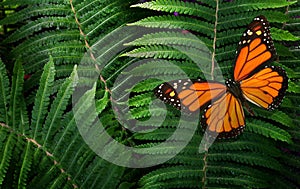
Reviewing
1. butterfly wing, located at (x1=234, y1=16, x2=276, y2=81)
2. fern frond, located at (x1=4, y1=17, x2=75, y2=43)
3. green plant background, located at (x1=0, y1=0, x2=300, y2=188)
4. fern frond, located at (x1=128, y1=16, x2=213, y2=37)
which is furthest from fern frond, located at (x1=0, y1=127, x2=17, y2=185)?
butterfly wing, located at (x1=234, y1=16, x2=276, y2=81)

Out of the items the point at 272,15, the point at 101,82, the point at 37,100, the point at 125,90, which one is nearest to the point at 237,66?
the point at 272,15

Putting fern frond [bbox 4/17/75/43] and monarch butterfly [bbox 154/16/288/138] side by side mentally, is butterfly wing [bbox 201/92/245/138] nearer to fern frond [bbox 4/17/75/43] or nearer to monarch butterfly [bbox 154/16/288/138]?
monarch butterfly [bbox 154/16/288/138]

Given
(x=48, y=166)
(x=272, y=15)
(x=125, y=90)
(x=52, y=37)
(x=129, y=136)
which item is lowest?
(x=48, y=166)

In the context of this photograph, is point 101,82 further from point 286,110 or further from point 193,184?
point 286,110

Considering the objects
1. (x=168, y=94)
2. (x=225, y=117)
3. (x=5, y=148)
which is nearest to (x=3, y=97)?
(x=5, y=148)

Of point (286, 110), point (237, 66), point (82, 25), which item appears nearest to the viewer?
point (237, 66)

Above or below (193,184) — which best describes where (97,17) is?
above

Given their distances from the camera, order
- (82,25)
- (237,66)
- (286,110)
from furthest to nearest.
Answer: (82,25) → (286,110) → (237,66)
